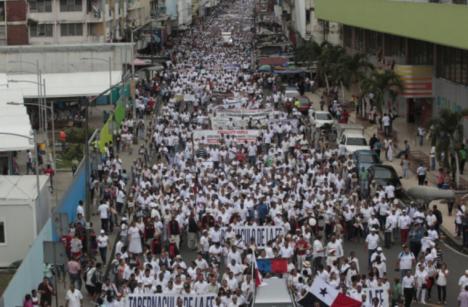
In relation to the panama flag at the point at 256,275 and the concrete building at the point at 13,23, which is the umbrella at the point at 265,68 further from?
the panama flag at the point at 256,275

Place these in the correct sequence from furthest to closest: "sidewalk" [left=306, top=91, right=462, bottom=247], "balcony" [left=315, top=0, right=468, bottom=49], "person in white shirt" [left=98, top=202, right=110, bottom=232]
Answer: "balcony" [left=315, top=0, right=468, bottom=49], "sidewalk" [left=306, top=91, right=462, bottom=247], "person in white shirt" [left=98, top=202, right=110, bottom=232]

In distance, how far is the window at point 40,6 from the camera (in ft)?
259

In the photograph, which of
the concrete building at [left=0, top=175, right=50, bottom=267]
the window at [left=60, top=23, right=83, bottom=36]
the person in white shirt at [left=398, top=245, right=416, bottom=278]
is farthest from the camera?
the window at [left=60, top=23, right=83, bottom=36]

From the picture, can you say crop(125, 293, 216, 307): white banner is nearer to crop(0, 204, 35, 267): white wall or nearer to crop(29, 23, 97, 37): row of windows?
crop(0, 204, 35, 267): white wall

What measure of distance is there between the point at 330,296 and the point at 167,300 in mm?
3285

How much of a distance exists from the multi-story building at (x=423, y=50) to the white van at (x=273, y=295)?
71.1 ft

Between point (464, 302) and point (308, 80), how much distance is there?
2153 inches

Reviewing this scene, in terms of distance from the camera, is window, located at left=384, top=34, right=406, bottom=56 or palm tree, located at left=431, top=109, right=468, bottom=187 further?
window, located at left=384, top=34, right=406, bottom=56

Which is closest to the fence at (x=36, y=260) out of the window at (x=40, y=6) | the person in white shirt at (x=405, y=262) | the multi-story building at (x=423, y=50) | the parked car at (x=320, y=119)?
the person in white shirt at (x=405, y=262)

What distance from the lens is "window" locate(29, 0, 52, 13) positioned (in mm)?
79062

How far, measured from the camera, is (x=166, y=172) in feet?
120

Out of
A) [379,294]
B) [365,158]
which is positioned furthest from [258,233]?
[365,158]

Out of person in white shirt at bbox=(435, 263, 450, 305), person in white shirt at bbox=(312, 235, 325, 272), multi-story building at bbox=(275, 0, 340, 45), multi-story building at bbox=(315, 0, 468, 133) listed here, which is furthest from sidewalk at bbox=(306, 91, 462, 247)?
multi-story building at bbox=(275, 0, 340, 45)

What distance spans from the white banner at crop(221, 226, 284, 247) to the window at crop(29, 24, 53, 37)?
5462 centimetres
